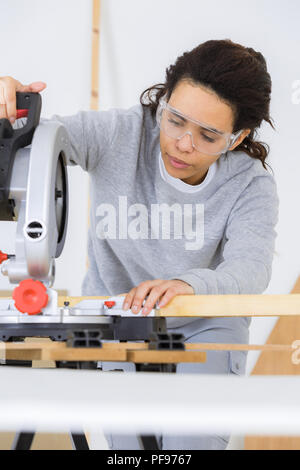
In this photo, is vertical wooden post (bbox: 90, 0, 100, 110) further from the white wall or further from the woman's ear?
the woman's ear

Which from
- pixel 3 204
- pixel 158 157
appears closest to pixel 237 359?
pixel 158 157

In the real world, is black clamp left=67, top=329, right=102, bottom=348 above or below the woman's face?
below

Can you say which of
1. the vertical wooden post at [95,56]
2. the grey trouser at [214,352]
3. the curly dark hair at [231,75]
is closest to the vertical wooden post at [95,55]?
the vertical wooden post at [95,56]

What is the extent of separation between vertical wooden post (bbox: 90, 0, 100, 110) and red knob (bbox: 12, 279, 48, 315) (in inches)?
95.6

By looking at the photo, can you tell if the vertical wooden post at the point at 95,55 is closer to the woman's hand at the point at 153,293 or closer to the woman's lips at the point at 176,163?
the woman's lips at the point at 176,163

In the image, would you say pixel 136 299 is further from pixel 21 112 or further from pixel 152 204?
pixel 152 204

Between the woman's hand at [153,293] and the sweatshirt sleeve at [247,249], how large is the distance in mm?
37

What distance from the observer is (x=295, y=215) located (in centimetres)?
302

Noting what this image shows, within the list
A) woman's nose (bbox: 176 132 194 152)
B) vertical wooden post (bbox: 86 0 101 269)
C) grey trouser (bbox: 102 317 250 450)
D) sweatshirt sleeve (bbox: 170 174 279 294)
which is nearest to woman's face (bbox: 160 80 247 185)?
woman's nose (bbox: 176 132 194 152)

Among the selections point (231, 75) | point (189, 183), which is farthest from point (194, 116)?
point (189, 183)

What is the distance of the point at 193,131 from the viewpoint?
1.42 meters

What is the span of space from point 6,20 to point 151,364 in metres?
2.85

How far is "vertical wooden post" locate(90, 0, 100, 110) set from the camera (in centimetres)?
315

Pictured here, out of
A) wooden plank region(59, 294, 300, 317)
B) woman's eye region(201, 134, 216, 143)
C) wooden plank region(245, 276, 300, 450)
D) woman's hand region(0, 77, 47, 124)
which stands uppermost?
woman's hand region(0, 77, 47, 124)
